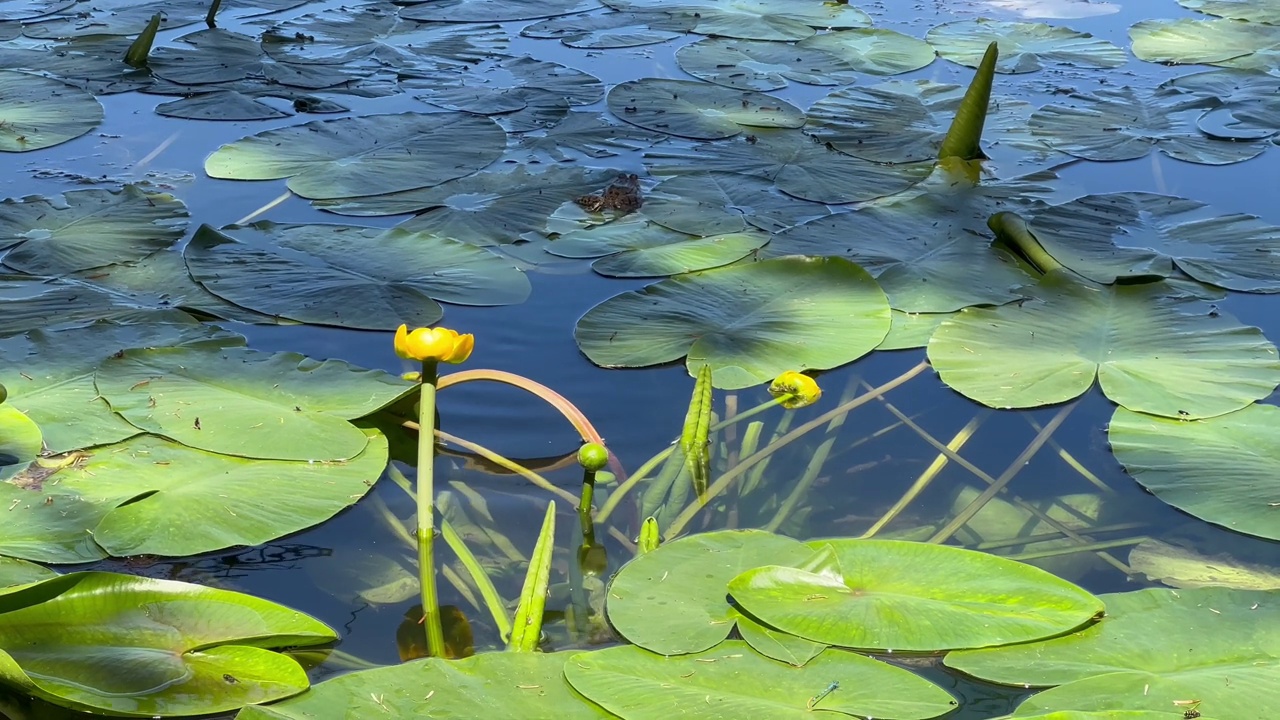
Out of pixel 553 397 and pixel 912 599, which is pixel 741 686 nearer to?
pixel 912 599

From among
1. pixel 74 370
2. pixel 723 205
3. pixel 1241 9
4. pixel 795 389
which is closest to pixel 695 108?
pixel 723 205

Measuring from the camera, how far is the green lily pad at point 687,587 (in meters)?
1.36

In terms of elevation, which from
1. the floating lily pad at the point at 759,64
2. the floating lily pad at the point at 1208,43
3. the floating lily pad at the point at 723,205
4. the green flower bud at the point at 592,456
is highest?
the floating lily pad at the point at 1208,43

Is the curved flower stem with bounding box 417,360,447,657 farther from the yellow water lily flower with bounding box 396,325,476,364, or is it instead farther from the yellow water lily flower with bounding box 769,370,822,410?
the yellow water lily flower with bounding box 769,370,822,410

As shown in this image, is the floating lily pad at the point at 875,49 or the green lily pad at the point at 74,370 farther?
the floating lily pad at the point at 875,49

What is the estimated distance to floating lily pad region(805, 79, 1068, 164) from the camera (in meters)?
3.00

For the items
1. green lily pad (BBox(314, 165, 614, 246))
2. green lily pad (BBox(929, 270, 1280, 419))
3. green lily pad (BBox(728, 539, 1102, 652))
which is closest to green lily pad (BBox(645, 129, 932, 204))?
green lily pad (BBox(314, 165, 614, 246))

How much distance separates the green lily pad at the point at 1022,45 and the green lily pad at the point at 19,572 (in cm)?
318

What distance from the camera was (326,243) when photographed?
7.81ft

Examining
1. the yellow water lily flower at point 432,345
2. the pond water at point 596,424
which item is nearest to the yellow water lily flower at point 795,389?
the pond water at point 596,424

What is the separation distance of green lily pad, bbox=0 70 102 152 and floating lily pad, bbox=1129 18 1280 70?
3379mm

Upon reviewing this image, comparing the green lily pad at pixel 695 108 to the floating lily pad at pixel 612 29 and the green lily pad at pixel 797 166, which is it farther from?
the floating lily pad at pixel 612 29

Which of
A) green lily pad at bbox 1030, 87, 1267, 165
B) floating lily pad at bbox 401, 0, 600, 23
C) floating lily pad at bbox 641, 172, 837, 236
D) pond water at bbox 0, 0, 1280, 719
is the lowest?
pond water at bbox 0, 0, 1280, 719

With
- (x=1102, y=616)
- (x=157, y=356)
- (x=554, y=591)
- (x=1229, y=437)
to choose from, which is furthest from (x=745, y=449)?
(x=157, y=356)
